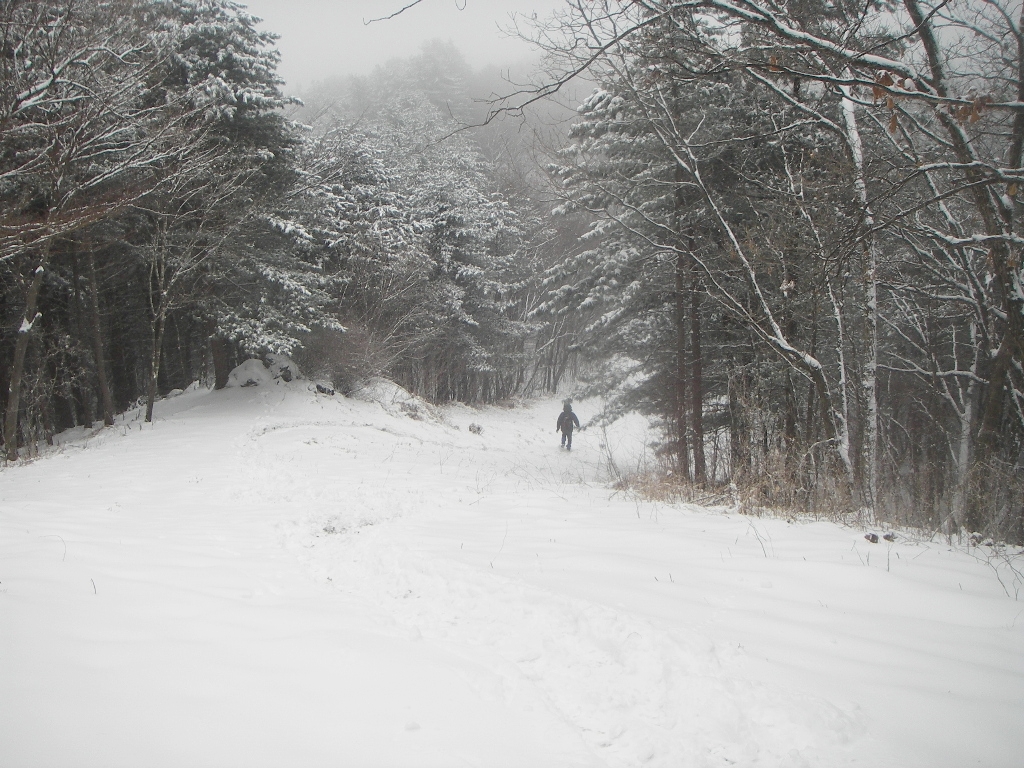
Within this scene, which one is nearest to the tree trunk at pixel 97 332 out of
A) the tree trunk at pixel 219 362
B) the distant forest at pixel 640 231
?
the distant forest at pixel 640 231

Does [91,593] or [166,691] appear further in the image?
[91,593]

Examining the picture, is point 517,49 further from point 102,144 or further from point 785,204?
point 102,144

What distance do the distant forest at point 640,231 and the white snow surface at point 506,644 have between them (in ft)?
7.35

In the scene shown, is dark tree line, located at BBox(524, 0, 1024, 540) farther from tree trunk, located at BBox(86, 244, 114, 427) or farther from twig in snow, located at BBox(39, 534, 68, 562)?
tree trunk, located at BBox(86, 244, 114, 427)

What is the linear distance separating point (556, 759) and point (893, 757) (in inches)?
50.2

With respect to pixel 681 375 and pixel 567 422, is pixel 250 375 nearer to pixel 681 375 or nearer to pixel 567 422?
pixel 567 422

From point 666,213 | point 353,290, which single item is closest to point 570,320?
point 353,290

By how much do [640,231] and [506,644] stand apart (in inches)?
412

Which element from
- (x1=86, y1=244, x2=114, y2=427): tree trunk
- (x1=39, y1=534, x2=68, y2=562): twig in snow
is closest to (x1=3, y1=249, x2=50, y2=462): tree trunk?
(x1=86, y1=244, x2=114, y2=427): tree trunk

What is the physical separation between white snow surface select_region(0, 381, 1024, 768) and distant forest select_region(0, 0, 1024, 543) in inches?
88.2

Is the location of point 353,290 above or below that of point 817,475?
above

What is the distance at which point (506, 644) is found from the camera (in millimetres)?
3197

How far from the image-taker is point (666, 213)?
11602 millimetres

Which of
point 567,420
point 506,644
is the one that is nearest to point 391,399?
point 567,420
